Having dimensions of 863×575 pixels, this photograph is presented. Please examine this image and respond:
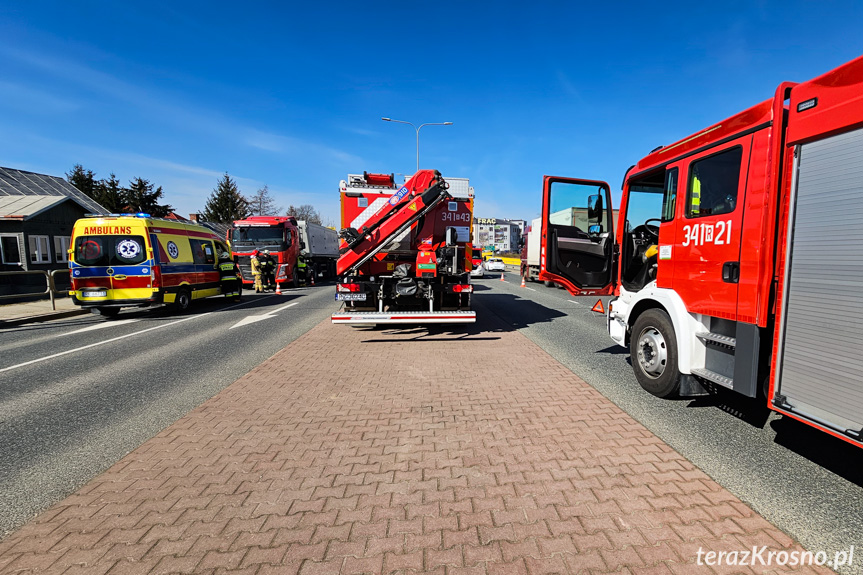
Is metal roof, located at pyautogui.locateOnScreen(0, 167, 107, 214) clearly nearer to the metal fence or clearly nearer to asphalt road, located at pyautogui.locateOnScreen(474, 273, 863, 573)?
the metal fence

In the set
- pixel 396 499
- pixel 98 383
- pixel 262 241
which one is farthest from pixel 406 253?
pixel 262 241

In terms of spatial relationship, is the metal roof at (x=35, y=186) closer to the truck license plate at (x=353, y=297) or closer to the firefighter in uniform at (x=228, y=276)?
the firefighter in uniform at (x=228, y=276)

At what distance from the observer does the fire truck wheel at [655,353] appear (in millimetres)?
3968

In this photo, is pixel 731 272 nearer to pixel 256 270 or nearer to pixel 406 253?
pixel 406 253

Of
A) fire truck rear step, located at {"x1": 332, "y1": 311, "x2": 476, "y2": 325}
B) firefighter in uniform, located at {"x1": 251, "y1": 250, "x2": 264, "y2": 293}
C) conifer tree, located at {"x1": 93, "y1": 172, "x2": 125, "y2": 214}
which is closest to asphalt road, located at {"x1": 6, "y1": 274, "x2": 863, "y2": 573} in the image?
fire truck rear step, located at {"x1": 332, "y1": 311, "x2": 476, "y2": 325}

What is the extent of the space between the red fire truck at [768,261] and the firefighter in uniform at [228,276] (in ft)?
40.5

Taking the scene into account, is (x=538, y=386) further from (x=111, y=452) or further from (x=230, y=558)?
(x=111, y=452)

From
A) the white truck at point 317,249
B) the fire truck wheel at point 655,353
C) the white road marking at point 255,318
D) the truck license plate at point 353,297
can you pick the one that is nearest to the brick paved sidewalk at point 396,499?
the fire truck wheel at point 655,353

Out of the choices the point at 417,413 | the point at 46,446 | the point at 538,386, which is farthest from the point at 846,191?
the point at 46,446

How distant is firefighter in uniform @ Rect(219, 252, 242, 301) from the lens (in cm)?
1288

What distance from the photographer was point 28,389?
4.79 m

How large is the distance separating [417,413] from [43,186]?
3247cm

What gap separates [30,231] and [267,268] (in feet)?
38.8

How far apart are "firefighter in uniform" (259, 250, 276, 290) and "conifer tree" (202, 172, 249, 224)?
99.2ft
